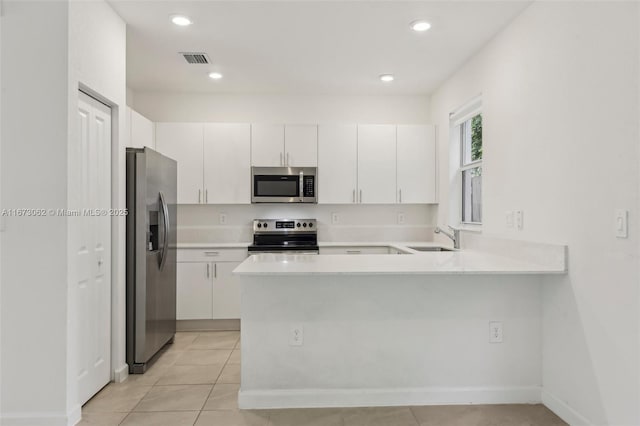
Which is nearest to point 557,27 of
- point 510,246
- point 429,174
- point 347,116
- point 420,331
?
point 510,246

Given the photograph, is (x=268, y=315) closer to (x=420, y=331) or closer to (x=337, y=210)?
(x=420, y=331)

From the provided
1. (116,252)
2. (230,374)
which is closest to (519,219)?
(230,374)

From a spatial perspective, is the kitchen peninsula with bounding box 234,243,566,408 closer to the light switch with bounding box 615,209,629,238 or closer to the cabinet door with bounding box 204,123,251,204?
→ the light switch with bounding box 615,209,629,238

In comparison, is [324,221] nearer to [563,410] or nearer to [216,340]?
[216,340]

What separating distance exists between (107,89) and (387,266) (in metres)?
2.18

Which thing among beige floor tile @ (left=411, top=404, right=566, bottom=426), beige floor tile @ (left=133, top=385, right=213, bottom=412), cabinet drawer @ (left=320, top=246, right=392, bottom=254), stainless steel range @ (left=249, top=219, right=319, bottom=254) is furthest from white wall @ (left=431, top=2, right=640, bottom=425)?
stainless steel range @ (left=249, top=219, right=319, bottom=254)

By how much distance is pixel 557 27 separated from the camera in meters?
2.40

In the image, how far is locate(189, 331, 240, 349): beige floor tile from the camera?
373 cm

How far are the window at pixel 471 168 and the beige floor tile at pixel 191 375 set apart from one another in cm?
263

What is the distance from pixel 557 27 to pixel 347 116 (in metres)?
2.63

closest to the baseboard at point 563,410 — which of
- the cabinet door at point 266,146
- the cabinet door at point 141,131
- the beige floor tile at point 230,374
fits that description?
the beige floor tile at point 230,374

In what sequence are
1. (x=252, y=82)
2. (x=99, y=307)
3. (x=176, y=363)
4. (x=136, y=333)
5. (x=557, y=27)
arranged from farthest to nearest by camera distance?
(x=252, y=82), (x=176, y=363), (x=136, y=333), (x=99, y=307), (x=557, y=27)

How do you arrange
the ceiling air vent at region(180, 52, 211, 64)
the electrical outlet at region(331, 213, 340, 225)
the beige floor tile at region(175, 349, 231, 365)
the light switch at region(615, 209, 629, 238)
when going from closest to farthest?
the light switch at region(615, 209, 629, 238) < the beige floor tile at region(175, 349, 231, 365) < the ceiling air vent at region(180, 52, 211, 64) < the electrical outlet at region(331, 213, 340, 225)

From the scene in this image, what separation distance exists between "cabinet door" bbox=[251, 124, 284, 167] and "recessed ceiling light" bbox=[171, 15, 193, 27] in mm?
1597
